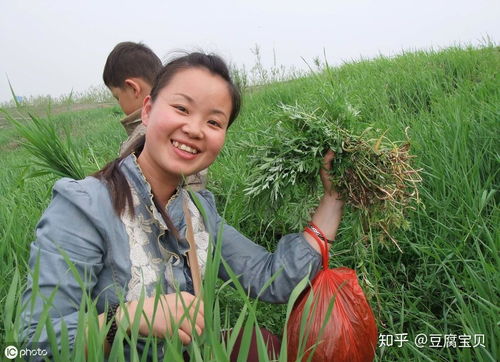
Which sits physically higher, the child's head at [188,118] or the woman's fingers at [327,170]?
the child's head at [188,118]

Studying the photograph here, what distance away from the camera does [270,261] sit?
1.46m

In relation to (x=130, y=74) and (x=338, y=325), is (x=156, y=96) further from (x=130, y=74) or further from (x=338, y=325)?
(x=130, y=74)

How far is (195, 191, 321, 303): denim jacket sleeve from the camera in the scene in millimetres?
1346

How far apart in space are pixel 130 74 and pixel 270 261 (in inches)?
70.3

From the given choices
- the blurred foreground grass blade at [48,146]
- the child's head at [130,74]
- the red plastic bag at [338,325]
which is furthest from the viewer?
the child's head at [130,74]

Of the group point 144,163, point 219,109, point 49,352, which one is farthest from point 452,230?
point 49,352

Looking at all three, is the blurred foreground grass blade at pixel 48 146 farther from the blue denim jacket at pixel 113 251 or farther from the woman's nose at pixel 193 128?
the woman's nose at pixel 193 128

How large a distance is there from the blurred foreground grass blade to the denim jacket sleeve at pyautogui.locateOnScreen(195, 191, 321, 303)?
0.62 meters

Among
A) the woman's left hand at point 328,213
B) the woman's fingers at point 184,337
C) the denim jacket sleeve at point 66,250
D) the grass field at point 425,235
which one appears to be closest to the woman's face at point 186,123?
the grass field at point 425,235

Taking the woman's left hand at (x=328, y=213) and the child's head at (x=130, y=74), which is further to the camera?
the child's head at (x=130, y=74)

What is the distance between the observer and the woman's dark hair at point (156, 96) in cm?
126

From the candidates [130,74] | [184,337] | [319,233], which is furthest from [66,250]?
[130,74]

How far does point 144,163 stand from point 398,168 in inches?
30.4

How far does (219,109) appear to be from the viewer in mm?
1361
